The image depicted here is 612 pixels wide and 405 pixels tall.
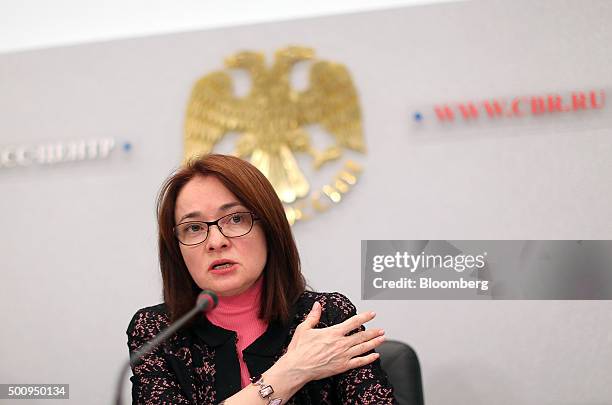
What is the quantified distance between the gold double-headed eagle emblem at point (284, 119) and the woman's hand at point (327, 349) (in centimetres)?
112

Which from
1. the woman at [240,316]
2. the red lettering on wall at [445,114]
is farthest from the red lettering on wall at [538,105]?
the woman at [240,316]

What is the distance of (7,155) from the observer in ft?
10.1

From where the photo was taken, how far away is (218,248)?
63.0 inches

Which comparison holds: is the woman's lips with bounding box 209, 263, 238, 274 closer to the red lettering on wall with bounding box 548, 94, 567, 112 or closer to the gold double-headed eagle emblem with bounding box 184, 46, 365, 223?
the gold double-headed eagle emblem with bounding box 184, 46, 365, 223

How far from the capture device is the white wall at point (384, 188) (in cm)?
244

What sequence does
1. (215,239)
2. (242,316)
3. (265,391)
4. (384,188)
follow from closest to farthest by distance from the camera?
(265,391) < (215,239) < (242,316) < (384,188)

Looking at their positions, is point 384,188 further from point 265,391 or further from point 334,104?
point 265,391

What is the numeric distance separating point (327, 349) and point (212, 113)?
155 centimetres

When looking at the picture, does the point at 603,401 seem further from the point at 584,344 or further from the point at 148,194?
the point at 148,194

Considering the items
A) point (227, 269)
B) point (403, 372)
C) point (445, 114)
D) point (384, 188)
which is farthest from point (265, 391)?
point (445, 114)

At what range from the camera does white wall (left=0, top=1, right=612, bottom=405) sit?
7.99ft

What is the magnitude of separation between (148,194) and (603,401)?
1976 millimetres

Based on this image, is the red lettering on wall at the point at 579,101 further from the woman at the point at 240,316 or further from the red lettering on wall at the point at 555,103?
the woman at the point at 240,316

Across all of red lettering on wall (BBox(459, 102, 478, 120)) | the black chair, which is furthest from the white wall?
the black chair
